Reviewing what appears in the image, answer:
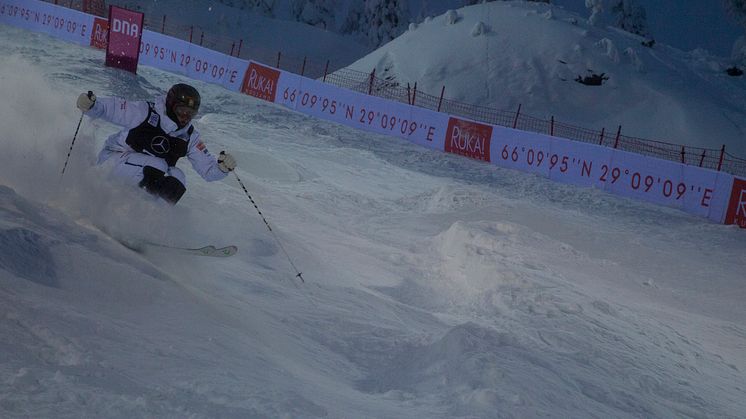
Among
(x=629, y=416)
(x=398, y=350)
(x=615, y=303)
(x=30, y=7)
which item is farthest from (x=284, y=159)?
(x=30, y=7)

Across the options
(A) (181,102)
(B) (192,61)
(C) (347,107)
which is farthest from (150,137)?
→ (B) (192,61)

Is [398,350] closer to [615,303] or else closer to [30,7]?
[615,303]

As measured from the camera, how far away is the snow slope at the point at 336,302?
3.53 metres

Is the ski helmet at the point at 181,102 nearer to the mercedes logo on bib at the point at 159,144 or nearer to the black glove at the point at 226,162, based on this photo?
the mercedes logo on bib at the point at 159,144

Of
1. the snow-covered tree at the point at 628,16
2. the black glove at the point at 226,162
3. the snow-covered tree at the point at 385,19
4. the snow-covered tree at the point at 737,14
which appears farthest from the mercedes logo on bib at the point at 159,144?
the snow-covered tree at the point at 385,19

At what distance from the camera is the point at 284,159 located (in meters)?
16.4

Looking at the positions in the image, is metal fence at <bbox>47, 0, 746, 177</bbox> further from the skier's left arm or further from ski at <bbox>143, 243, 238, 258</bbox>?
ski at <bbox>143, 243, 238, 258</bbox>

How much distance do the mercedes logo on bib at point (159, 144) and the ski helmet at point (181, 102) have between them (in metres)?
0.24

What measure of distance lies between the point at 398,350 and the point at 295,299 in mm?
1232

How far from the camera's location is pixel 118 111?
7090 millimetres

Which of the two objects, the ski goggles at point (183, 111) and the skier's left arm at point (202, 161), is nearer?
the ski goggles at point (183, 111)

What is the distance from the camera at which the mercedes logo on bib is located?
7.27 meters

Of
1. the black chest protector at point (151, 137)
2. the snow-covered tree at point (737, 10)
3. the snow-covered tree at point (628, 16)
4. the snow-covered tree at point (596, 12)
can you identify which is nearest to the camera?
the black chest protector at point (151, 137)

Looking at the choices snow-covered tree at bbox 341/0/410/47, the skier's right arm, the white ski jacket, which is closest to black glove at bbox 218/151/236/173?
the white ski jacket
